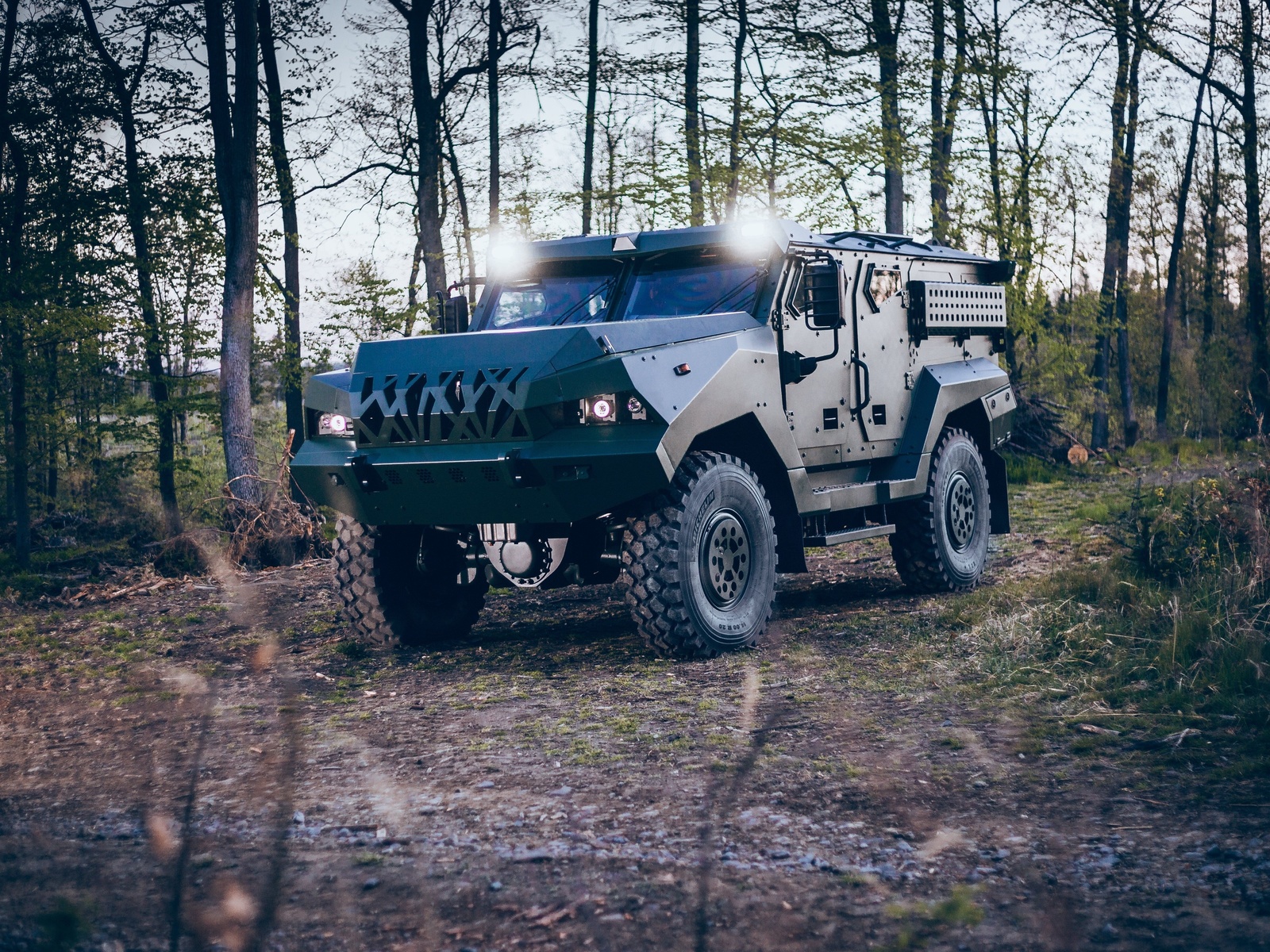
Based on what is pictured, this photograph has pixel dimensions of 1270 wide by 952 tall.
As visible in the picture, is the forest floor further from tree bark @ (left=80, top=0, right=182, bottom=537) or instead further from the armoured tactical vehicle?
tree bark @ (left=80, top=0, right=182, bottom=537)

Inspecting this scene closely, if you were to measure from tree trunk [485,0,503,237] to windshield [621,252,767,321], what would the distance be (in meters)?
13.2

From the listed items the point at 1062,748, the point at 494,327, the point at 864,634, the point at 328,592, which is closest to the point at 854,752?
the point at 1062,748

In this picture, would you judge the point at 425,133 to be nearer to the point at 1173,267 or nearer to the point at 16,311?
the point at 16,311

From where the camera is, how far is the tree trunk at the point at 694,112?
57.6 feet

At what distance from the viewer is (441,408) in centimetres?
648

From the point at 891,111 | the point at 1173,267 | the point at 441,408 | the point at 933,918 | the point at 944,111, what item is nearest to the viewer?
the point at 933,918

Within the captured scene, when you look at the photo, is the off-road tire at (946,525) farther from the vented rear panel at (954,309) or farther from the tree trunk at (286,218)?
the tree trunk at (286,218)

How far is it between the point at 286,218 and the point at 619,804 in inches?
742

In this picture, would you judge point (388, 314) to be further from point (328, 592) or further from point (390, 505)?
point (390, 505)

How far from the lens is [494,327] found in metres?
7.96

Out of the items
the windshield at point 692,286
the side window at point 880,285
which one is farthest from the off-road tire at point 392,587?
the side window at point 880,285

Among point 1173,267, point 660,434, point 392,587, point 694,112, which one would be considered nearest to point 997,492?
point 660,434

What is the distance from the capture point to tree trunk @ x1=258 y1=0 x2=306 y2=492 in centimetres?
1922

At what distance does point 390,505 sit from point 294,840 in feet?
10.1
